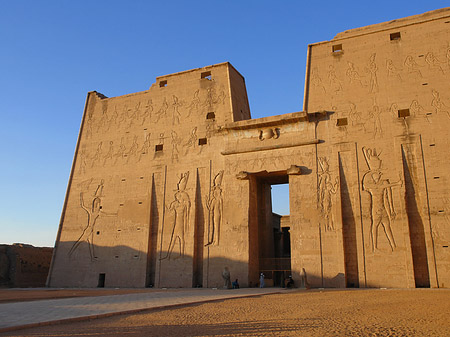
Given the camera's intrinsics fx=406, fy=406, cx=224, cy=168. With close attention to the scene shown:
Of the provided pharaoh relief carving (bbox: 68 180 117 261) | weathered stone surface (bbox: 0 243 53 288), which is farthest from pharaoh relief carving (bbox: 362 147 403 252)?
weathered stone surface (bbox: 0 243 53 288)

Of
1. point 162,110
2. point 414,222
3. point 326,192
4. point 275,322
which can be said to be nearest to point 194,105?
point 162,110

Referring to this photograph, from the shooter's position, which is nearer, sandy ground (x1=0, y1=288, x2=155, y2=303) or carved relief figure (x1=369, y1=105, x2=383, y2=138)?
sandy ground (x1=0, y1=288, x2=155, y2=303)

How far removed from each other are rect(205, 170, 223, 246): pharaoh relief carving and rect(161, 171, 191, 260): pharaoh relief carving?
101cm

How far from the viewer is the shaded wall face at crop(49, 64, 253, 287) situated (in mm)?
16344

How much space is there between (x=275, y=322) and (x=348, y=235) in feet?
29.7

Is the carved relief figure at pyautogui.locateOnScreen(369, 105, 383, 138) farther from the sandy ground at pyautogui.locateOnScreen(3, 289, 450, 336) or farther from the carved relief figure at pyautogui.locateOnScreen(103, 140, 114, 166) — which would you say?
the carved relief figure at pyautogui.locateOnScreen(103, 140, 114, 166)

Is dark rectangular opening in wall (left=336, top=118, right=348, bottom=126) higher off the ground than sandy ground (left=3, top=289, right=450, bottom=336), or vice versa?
dark rectangular opening in wall (left=336, top=118, right=348, bottom=126)

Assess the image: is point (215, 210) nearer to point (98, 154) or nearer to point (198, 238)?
point (198, 238)

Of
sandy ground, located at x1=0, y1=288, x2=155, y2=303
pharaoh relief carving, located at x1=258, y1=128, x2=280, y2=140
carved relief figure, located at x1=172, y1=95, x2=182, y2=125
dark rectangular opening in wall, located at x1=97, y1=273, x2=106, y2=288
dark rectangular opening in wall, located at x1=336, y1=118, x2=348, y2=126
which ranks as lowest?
sandy ground, located at x1=0, y1=288, x2=155, y2=303

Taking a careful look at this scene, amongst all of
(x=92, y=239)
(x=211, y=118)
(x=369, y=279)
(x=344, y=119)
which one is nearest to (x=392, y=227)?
(x=369, y=279)

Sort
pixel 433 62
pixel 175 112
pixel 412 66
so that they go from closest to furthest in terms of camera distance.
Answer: pixel 433 62 → pixel 412 66 → pixel 175 112

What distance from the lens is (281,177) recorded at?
55.8 ft

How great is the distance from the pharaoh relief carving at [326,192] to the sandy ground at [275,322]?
6.64m

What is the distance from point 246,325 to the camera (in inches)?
212
